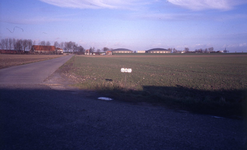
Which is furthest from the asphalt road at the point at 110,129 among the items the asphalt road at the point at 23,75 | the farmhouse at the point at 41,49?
the farmhouse at the point at 41,49

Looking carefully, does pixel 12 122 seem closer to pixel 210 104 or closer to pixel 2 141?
pixel 2 141

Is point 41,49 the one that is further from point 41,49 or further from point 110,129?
point 110,129

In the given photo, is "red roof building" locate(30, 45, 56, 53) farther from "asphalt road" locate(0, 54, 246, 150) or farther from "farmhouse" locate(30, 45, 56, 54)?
"asphalt road" locate(0, 54, 246, 150)

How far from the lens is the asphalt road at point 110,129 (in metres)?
4.38

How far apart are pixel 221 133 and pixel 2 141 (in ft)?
17.9

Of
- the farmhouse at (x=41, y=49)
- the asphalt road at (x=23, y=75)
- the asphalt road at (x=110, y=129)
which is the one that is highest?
the farmhouse at (x=41, y=49)

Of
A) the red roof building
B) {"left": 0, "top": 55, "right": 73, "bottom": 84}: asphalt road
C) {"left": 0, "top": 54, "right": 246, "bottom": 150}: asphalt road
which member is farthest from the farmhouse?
{"left": 0, "top": 54, "right": 246, "bottom": 150}: asphalt road

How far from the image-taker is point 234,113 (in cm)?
751

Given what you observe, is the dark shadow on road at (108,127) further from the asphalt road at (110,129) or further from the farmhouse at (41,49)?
the farmhouse at (41,49)

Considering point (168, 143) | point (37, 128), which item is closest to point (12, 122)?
point (37, 128)

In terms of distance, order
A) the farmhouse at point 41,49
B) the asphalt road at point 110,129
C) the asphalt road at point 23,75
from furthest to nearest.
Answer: the farmhouse at point 41,49 → the asphalt road at point 23,75 → the asphalt road at point 110,129

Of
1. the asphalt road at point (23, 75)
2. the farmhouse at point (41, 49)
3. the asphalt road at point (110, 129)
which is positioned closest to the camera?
the asphalt road at point (110, 129)

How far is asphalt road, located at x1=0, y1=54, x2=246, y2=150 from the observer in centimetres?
438

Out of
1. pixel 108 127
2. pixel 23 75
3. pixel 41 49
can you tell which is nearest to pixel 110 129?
pixel 108 127
